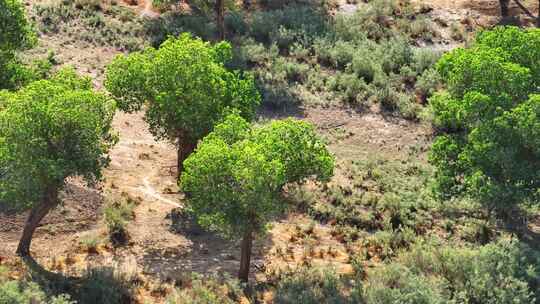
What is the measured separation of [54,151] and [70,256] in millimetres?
4469

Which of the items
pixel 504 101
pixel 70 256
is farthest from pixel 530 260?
pixel 70 256

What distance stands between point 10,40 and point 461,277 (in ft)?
67.4

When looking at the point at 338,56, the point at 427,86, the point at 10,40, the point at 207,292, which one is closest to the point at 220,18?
the point at 338,56

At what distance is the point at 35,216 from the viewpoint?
24797 millimetres

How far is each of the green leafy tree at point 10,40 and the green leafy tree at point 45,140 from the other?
519 centimetres

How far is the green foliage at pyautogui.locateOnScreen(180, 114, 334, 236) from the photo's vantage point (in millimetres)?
22781

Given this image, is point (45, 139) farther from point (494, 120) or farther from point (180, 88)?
point (494, 120)

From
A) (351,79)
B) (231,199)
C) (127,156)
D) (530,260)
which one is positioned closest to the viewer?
(231,199)

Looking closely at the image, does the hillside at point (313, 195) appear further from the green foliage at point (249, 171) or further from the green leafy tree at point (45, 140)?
the green leafy tree at point (45, 140)

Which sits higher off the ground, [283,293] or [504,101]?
[504,101]

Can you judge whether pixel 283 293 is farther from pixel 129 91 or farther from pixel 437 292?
pixel 129 91

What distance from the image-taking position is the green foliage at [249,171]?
22781 millimetres

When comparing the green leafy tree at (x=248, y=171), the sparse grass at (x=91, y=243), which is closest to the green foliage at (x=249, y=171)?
the green leafy tree at (x=248, y=171)

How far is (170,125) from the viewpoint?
2866 centimetres
